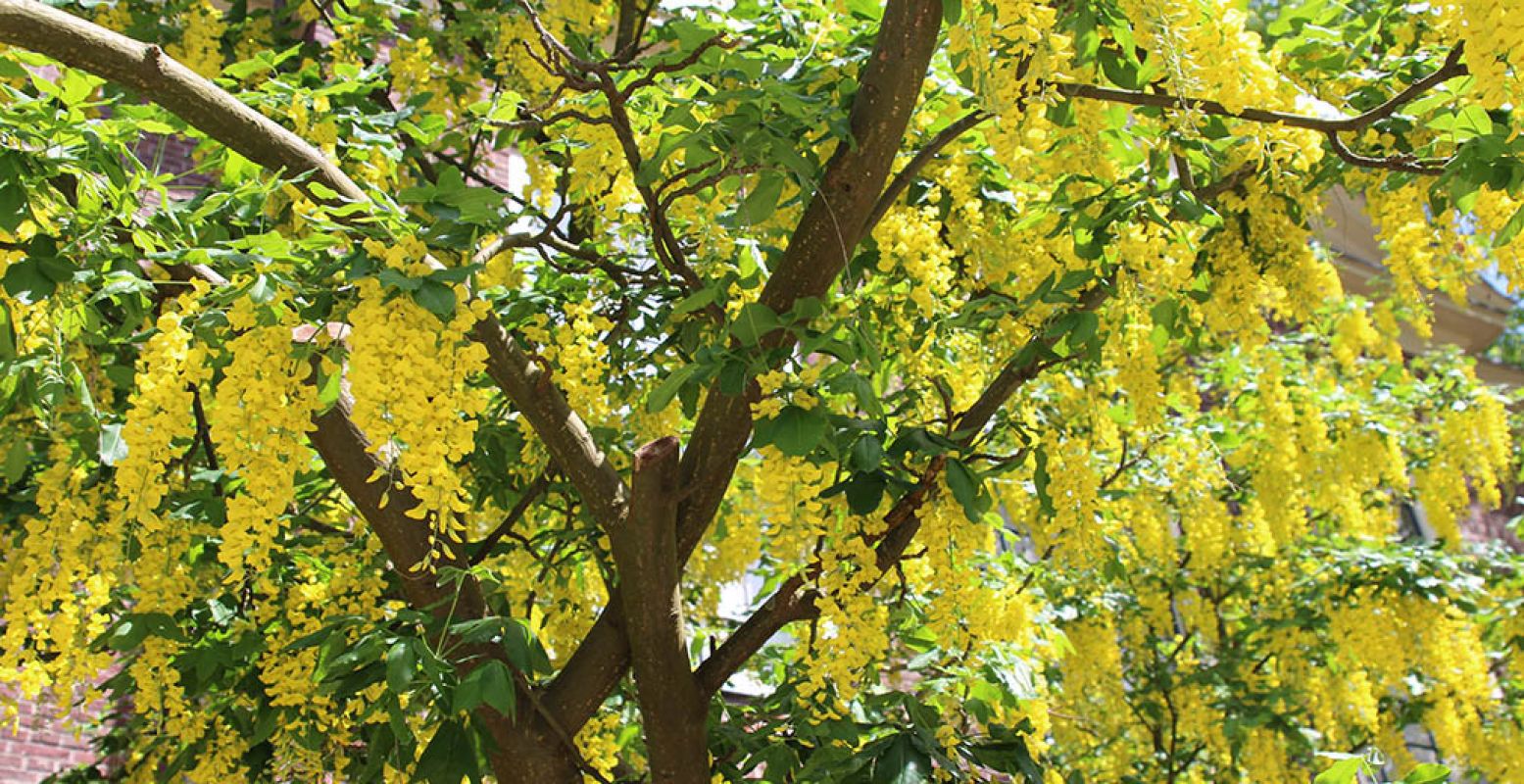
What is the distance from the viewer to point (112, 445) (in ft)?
9.17

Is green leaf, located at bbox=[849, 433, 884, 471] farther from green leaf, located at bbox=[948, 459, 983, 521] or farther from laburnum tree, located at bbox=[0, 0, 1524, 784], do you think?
green leaf, located at bbox=[948, 459, 983, 521]

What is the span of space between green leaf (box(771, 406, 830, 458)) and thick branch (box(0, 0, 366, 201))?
0.90 metres

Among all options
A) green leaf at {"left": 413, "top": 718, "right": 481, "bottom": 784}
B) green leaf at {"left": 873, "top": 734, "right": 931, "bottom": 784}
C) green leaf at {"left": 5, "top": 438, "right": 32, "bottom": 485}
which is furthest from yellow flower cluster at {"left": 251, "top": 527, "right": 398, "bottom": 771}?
green leaf at {"left": 873, "top": 734, "right": 931, "bottom": 784}

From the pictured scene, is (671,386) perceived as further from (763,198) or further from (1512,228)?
(1512,228)

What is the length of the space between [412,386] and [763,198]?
90cm

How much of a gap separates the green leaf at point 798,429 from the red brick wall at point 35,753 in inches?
174

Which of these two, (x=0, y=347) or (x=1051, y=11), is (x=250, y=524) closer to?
(x=0, y=347)

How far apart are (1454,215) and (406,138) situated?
3.12 m

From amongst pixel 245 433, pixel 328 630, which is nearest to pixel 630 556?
pixel 328 630

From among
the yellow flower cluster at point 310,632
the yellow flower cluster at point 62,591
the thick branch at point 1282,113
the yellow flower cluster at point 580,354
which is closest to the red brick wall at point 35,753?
the yellow flower cluster at point 310,632

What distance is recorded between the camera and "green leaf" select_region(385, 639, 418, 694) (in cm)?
252

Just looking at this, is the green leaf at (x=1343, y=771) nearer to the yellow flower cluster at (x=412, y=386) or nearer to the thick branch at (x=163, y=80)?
the yellow flower cluster at (x=412, y=386)

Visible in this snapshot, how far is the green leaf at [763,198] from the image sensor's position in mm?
2766

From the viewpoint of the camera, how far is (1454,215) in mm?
3391
